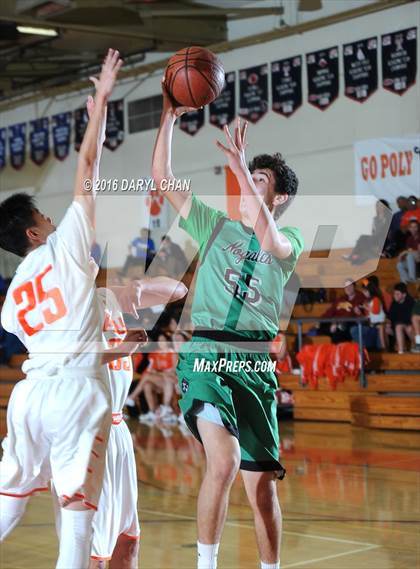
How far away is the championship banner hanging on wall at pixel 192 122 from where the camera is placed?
19.2 m

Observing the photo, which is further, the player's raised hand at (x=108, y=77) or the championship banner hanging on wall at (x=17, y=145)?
the championship banner hanging on wall at (x=17, y=145)

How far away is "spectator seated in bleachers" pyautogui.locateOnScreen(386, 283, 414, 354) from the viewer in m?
13.0

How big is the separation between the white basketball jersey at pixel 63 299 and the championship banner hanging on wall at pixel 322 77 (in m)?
14.0

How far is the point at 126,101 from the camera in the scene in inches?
821

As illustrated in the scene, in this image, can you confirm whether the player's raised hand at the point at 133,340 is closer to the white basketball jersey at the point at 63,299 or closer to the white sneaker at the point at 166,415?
the white basketball jersey at the point at 63,299

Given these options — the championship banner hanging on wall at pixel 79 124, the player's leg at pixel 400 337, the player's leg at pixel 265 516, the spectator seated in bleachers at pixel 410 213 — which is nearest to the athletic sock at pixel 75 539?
the player's leg at pixel 265 516

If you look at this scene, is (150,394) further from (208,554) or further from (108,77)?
(108,77)

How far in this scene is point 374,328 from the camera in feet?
43.7

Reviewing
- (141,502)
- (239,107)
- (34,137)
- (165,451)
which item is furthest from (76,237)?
(34,137)

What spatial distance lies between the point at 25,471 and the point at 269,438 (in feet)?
5.04

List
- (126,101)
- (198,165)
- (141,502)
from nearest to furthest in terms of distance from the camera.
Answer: (141,502)
(198,165)
(126,101)

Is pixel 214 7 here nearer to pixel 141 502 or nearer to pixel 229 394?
pixel 141 502

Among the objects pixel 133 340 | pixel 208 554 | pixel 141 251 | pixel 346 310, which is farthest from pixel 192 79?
pixel 141 251

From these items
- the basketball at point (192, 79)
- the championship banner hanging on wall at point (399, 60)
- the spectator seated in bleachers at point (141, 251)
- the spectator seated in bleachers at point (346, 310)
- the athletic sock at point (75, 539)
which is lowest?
the athletic sock at point (75, 539)
